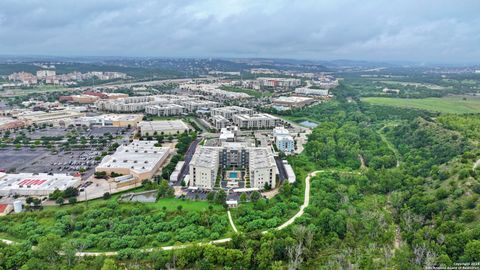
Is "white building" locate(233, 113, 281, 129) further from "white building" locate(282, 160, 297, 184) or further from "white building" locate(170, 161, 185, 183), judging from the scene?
"white building" locate(170, 161, 185, 183)

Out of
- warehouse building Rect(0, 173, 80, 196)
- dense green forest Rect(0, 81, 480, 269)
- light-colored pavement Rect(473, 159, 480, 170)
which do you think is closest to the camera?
dense green forest Rect(0, 81, 480, 269)

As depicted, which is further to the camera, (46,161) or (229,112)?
(229,112)

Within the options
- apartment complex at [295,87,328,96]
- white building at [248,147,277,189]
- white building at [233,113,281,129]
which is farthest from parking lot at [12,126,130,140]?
apartment complex at [295,87,328,96]

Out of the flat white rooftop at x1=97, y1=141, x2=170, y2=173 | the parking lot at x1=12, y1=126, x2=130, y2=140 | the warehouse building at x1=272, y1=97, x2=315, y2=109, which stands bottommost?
the parking lot at x1=12, y1=126, x2=130, y2=140

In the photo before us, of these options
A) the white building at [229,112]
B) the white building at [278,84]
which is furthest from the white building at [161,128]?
the white building at [278,84]

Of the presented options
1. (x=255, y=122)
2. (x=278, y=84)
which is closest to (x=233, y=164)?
(x=255, y=122)

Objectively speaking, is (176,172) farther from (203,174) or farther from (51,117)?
(51,117)
